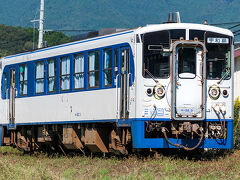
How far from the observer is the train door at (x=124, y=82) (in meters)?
17.1

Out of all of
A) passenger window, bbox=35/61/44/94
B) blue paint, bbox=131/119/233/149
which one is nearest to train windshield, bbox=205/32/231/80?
blue paint, bbox=131/119/233/149

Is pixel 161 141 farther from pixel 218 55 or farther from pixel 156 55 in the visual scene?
pixel 218 55

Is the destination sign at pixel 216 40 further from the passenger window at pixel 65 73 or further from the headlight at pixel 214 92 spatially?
the passenger window at pixel 65 73

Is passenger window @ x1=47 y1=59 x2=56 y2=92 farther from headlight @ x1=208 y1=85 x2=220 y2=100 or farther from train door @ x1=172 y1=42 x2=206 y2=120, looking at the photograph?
headlight @ x1=208 y1=85 x2=220 y2=100

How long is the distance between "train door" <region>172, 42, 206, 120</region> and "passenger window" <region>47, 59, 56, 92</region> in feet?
16.6

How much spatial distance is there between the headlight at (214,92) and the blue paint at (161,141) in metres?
0.71

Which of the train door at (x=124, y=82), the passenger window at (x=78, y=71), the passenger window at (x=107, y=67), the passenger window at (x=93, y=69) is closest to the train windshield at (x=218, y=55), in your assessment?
the train door at (x=124, y=82)

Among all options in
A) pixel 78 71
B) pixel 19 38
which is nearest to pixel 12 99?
pixel 78 71

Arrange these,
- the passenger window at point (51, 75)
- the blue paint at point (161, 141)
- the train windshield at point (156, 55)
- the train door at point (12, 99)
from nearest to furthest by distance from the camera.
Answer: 1. the blue paint at point (161, 141)
2. the train windshield at point (156, 55)
3. the passenger window at point (51, 75)
4. the train door at point (12, 99)

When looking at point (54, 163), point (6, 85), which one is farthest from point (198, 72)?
point (6, 85)

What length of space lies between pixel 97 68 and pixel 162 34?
245cm

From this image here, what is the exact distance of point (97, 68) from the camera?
18484mm

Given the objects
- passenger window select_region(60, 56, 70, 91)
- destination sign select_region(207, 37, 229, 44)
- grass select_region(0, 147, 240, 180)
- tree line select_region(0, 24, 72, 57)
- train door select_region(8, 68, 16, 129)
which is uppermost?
tree line select_region(0, 24, 72, 57)

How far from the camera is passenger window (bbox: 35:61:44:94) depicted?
21.2 metres
